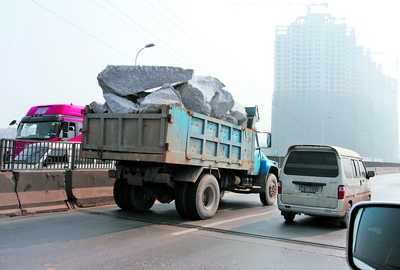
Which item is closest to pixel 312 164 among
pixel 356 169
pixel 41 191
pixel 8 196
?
pixel 356 169

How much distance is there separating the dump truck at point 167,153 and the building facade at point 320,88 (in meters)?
96.4

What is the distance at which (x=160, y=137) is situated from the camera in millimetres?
7270

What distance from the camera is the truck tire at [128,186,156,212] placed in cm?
928

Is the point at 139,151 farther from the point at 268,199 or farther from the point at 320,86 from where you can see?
the point at 320,86

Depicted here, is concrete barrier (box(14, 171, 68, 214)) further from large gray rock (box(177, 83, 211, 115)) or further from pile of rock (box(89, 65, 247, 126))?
large gray rock (box(177, 83, 211, 115))

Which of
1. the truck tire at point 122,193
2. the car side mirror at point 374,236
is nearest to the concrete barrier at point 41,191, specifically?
the truck tire at point 122,193

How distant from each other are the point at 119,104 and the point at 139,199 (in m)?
2.77

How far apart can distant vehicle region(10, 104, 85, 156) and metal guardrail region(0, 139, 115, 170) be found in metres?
3.89

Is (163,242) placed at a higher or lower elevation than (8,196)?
lower

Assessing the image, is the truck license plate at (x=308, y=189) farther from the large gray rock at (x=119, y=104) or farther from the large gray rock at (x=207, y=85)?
the large gray rock at (x=119, y=104)

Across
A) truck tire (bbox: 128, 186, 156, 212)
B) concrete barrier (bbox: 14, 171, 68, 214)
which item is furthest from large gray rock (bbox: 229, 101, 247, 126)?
concrete barrier (bbox: 14, 171, 68, 214)

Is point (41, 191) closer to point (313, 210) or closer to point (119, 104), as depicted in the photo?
point (119, 104)

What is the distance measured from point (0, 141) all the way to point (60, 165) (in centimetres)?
170

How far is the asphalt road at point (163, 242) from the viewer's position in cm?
508
